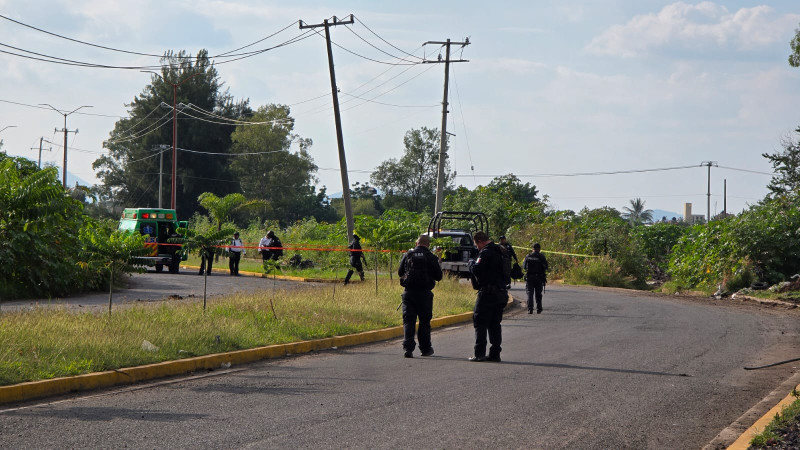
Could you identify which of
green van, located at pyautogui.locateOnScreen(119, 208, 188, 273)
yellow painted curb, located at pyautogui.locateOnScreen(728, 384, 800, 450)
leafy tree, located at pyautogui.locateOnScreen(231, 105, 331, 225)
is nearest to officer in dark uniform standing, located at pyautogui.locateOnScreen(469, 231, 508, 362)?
yellow painted curb, located at pyautogui.locateOnScreen(728, 384, 800, 450)

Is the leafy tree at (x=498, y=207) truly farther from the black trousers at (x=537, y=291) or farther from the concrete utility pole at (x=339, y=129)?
the black trousers at (x=537, y=291)

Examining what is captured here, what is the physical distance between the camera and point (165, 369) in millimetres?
10211

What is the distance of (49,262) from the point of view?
1873 centimetres

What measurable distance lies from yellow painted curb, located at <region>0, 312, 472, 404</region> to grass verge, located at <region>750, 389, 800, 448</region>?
6.69m

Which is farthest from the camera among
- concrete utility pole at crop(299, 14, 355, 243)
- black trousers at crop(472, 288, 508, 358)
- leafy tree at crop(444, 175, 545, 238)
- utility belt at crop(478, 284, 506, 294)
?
leafy tree at crop(444, 175, 545, 238)

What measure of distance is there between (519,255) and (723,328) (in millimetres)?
23719

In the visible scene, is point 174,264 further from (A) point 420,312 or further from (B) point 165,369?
(B) point 165,369

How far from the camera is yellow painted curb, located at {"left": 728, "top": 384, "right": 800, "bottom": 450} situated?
664cm

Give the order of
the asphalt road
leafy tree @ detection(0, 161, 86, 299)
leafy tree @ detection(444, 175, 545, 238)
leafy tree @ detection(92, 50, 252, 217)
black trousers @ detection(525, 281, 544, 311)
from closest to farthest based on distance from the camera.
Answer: the asphalt road
leafy tree @ detection(0, 161, 86, 299)
black trousers @ detection(525, 281, 544, 311)
leafy tree @ detection(444, 175, 545, 238)
leafy tree @ detection(92, 50, 252, 217)

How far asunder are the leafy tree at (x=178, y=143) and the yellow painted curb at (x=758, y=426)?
64.2 meters

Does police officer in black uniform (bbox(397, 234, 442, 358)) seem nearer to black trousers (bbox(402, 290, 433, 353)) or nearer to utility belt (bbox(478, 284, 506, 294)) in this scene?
black trousers (bbox(402, 290, 433, 353))

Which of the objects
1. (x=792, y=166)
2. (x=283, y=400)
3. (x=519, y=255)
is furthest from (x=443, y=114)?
(x=283, y=400)

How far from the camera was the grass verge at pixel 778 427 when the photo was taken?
6.58 m

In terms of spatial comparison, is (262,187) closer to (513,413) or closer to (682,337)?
(682,337)
